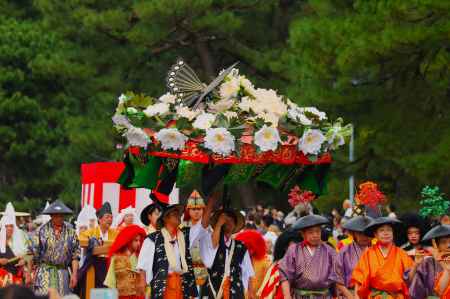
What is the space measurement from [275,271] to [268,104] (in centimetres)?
Answer: 238

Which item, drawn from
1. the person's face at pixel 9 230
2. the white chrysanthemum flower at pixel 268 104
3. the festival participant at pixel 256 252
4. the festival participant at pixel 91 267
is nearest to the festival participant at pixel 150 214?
the festival participant at pixel 256 252

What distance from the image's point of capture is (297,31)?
89.0 feet

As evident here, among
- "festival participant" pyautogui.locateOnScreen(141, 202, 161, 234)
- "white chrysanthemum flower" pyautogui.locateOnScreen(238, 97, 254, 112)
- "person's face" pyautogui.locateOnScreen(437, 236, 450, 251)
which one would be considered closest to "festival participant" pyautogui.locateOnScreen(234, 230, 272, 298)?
"festival participant" pyautogui.locateOnScreen(141, 202, 161, 234)

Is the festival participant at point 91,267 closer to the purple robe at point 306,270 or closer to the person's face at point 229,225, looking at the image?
the person's face at point 229,225

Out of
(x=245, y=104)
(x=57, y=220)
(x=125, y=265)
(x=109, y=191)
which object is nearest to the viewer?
(x=245, y=104)

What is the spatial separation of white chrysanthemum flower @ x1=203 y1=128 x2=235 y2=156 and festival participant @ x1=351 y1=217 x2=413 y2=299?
5.80 ft

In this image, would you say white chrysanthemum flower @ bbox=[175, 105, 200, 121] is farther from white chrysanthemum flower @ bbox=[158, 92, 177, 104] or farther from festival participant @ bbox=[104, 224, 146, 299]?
festival participant @ bbox=[104, 224, 146, 299]

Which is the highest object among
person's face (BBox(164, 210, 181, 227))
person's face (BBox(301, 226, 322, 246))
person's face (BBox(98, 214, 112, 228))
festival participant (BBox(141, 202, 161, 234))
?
person's face (BBox(98, 214, 112, 228))

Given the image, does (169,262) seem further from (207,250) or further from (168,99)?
(168,99)

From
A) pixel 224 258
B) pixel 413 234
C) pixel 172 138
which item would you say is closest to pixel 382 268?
pixel 413 234

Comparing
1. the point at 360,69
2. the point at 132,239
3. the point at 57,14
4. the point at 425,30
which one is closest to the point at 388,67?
the point at 360,69

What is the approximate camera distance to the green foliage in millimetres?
25375

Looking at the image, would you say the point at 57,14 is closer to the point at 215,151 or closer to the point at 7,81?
the point at 7,81

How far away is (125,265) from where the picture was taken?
53.5ft
